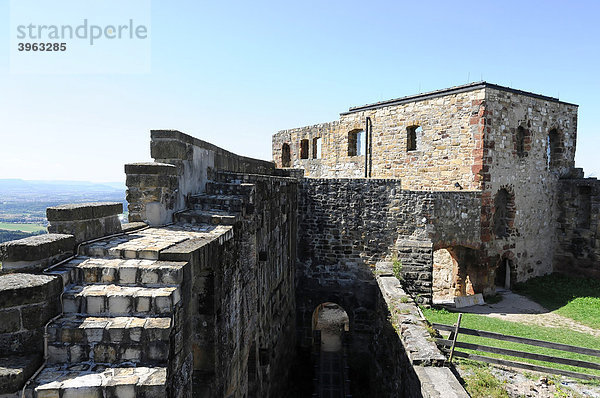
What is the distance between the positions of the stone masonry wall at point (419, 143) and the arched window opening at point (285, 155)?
3.14 m

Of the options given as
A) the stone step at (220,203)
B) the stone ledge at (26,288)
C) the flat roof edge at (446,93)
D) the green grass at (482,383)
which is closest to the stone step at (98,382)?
the stone ledge at (26,288)

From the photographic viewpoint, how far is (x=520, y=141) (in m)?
14.3

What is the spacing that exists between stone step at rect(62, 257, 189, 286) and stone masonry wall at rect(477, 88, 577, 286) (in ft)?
38.7

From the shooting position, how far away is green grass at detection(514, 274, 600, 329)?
11618 millimetres

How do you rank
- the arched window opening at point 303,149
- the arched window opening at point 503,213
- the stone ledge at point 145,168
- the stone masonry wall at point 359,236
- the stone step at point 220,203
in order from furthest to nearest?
the arched window opening at point 303,149, the arched window opening at point 503,213, the stone masonry wall at point 359,236, the stone step at point 220,203, the stone ledge at point 145,168

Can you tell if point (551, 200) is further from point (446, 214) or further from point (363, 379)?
point (363, 379)

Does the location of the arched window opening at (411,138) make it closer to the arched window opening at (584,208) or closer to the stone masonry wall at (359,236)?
the stone masonry wall at (359,236)

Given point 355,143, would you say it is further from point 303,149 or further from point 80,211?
point 80,211

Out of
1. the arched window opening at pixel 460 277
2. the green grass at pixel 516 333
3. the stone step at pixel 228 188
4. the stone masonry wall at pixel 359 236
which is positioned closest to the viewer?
the stone step at pixel 228 188

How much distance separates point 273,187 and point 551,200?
13.2m

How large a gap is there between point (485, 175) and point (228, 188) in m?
9.94

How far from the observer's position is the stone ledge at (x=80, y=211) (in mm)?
3871

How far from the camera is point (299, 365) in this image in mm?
11609

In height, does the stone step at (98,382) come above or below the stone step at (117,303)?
below
